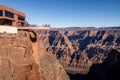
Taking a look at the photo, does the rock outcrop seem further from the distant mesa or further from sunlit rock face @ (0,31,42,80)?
the distant mesa

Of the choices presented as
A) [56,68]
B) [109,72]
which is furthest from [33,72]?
[109,72]

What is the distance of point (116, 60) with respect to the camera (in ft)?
331

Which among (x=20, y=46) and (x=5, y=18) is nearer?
(x=20, y=46)

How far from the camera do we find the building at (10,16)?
62219mm

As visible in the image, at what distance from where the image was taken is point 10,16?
219ft

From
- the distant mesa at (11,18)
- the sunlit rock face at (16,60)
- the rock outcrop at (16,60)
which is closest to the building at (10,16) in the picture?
the distant mesa at (11,18)

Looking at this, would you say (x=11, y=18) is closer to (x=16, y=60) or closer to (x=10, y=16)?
(x=10, y=16)

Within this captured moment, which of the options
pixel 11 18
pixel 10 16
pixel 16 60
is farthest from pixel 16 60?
pixel 10 16

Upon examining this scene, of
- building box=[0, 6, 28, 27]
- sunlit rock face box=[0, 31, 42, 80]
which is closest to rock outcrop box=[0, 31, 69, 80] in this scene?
sunlit rock face box=[0, 31, 42, 80]

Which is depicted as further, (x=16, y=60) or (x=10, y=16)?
(x=10, y=16)

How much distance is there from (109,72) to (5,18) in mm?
58424

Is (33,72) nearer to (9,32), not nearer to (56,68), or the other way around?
(9,32)

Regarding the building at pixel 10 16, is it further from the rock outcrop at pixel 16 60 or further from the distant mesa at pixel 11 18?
the rock outcrop at pixel 16 60

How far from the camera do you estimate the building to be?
6222 centimetres
